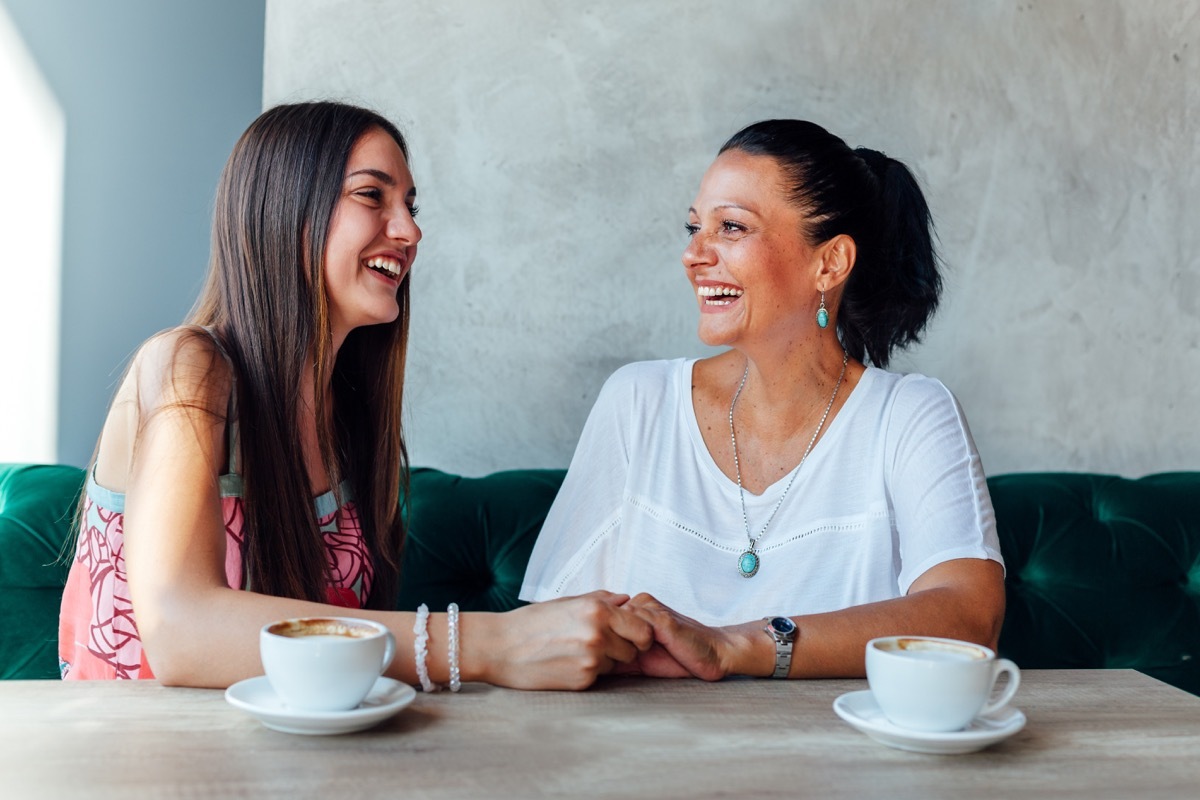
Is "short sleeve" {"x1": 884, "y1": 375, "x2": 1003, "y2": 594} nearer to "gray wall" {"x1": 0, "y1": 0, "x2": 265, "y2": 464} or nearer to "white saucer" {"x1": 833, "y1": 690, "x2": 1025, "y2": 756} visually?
"white saucer" {"x1": 833, "y1": 690, "x2": 1025, "y2": 756}

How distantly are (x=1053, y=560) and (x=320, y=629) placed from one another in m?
1.41

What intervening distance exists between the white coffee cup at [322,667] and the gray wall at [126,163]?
136 cm

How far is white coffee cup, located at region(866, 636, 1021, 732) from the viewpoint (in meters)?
0.88

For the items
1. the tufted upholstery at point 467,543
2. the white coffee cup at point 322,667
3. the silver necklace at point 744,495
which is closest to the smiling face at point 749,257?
the silver necklace at point 744,495

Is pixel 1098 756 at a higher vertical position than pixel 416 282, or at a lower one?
lower

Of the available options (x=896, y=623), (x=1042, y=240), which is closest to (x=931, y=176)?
(x=1042, y=240)

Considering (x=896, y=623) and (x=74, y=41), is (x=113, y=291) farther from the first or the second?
(x=896, y=623)

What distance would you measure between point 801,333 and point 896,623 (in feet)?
2.16

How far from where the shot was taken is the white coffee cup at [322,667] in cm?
88

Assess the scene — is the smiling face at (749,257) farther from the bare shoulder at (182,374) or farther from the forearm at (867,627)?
the bare shoulder at (182,374)

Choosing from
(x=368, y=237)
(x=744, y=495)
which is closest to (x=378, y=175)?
(x=368, y=237)

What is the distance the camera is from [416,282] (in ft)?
7.05

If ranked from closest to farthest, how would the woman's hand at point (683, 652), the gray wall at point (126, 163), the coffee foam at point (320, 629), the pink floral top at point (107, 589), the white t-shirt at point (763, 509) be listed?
1. the coffee foam at point (320, 629)
2. the woman's hand at point (683, 652)
3. the pink floral top at point (107, 589)
4. the white t-shirt at point (763, 509)
5. the gray wall at point (126, 163)

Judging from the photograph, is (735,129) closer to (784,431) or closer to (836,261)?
(836,261)
